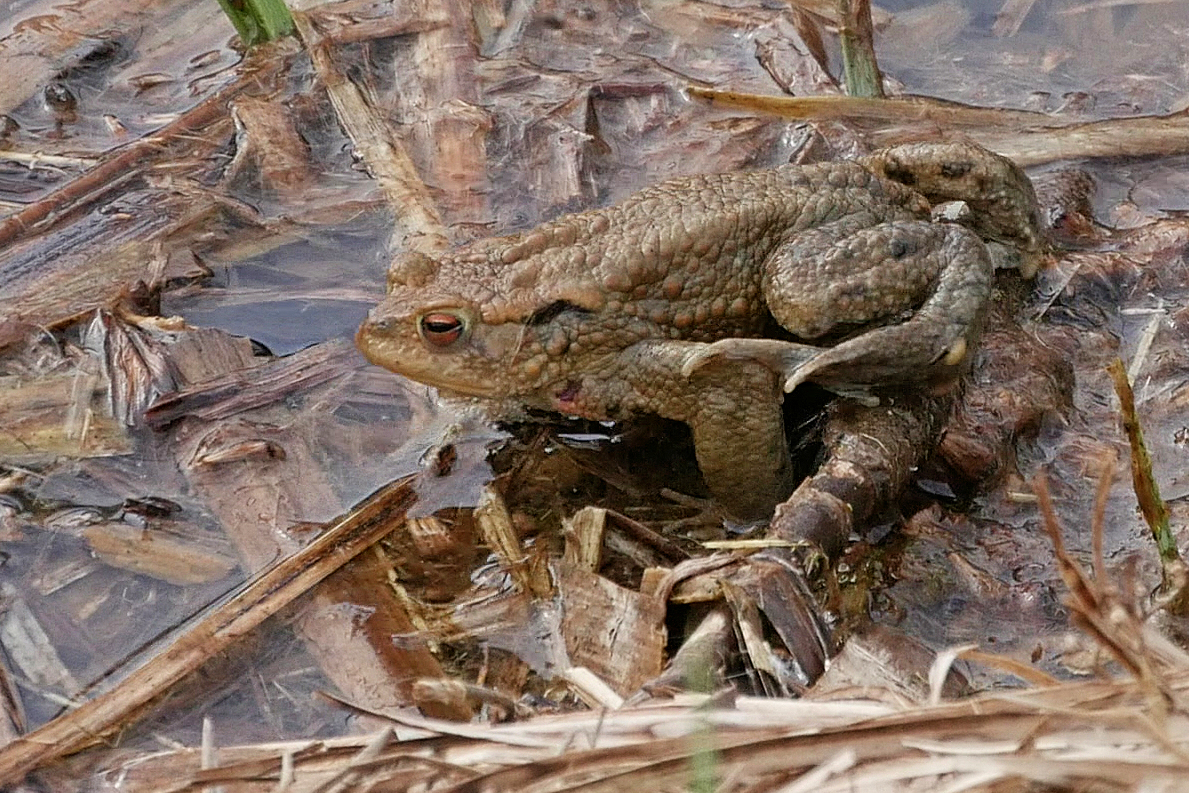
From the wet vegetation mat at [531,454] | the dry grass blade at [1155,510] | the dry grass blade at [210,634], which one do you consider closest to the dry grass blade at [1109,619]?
the wet vegetation mat at [531,454]

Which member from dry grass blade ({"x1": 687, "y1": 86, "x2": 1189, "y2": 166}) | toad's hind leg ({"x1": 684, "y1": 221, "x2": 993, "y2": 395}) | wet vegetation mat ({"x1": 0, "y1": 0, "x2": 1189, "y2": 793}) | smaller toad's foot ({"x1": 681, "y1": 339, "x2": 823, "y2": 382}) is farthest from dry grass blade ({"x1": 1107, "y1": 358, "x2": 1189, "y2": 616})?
dry grass blade ({"x1": 687, "y1": 86, "x2": 1189, "y2": 166})

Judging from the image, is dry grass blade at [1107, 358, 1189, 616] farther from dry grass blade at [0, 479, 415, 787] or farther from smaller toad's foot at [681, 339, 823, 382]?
dry grass blade at [0, 479, 415, 787]

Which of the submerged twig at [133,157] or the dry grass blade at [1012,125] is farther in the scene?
the dry grass blade at [1012,125]

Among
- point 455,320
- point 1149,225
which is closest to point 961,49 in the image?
point 1149,225

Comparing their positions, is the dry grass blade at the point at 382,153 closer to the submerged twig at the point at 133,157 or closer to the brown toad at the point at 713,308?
the submerged twig at the point at 133,157

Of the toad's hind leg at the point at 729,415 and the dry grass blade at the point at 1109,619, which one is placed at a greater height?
the dry grass blade at the point at 1109,619

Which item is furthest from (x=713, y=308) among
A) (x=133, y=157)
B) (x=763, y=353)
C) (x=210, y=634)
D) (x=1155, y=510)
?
(x=133, y=157)
